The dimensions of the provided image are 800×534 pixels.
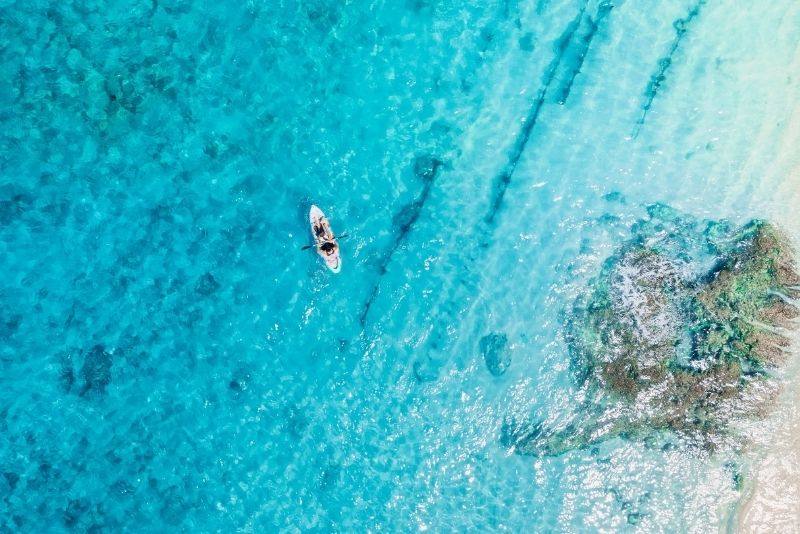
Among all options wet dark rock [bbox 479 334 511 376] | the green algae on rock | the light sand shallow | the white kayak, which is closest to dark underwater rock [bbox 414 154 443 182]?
the white kayak

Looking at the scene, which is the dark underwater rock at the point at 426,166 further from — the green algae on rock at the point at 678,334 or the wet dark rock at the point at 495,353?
the green algae on rock at the point at 678,334

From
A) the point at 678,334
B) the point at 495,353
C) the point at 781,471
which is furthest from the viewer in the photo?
the point at 495,353

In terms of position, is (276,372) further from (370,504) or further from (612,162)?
(612,162)

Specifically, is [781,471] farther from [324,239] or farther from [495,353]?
[324,239]

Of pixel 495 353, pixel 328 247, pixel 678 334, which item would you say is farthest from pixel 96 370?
pixel 678 334

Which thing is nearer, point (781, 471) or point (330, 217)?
point (781, 471)

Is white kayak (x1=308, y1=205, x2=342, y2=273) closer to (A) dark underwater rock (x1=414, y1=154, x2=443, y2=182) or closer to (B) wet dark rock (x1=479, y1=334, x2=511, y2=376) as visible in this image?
(A) dark underwater rock (x1=414, y1=154, x2=443, y2=182)

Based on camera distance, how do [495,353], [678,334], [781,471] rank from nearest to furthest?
[781,471] < [678,334] < [495,353]
